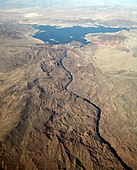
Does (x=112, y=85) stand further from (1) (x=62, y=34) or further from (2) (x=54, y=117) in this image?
(1) (x=62, y=34)

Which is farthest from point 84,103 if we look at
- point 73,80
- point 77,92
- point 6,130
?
point 6,130

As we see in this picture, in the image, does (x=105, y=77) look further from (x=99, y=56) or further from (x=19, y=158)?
(x=19, y=158)

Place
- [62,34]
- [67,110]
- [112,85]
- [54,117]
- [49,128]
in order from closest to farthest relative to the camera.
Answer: [49,128] < [54,117] < [67,110] < [112,85] < [62,34]

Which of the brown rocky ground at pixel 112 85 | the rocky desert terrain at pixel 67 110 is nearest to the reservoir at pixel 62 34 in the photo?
the brown rocky ground at pixel 112 85

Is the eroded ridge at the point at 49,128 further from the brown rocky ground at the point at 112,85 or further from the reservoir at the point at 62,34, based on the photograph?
the reservoir at the point at 62,34

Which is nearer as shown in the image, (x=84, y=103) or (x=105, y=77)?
(x=84, y=103)

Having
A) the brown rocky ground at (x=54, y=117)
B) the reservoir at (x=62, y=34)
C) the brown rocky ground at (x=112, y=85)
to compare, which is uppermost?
the brown rocky ground at (x=54, y=117)

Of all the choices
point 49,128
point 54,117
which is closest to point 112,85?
point 54,117

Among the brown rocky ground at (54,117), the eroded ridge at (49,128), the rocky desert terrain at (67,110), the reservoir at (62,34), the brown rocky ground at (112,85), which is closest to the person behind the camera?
the eroded ridge at (49,128)

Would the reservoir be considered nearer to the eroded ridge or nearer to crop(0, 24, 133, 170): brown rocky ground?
crop(0, 24, 133, 170): brown rocky ground
